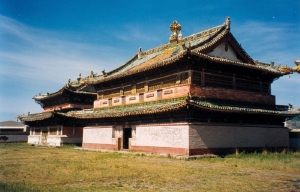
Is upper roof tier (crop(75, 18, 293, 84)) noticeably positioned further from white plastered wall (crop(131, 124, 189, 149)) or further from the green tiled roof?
white plastered wall (crop(131, 124, 189, 149))

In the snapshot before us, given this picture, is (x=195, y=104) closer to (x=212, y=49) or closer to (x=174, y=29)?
(x=212, y=49)

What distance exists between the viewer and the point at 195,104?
17.3 m

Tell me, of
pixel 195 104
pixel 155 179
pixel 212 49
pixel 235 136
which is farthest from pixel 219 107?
pixel 155 179

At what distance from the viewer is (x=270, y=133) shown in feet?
76.4

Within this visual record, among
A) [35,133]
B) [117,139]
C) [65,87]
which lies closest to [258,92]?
[117,139]

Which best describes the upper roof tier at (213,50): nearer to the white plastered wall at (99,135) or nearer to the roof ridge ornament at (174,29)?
the roof ridge ornament at (174,29)

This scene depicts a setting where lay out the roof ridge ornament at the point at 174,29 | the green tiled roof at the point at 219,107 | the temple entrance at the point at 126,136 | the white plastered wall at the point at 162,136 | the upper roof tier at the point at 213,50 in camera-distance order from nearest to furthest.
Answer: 1. the green tiled roof at the point at 219,107
2. the white plastered wall at the point at 162,136
3. the upper roof tier at the point at 213,50
4. the temple entrance at the point at 126,136
5. the roof ridge ornament at the point at 174,29

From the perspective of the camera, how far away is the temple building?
62.6 ft

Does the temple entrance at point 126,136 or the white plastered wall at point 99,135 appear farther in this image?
the white plastered wall at point 99,135

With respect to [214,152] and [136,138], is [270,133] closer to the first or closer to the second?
[214,152]

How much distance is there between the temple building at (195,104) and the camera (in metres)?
19.1

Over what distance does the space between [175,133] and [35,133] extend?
29.8 meters

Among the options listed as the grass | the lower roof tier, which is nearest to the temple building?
the lower roof tier

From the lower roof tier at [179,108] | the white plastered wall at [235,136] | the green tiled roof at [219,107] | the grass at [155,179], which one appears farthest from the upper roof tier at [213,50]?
the grass at [155,179]
